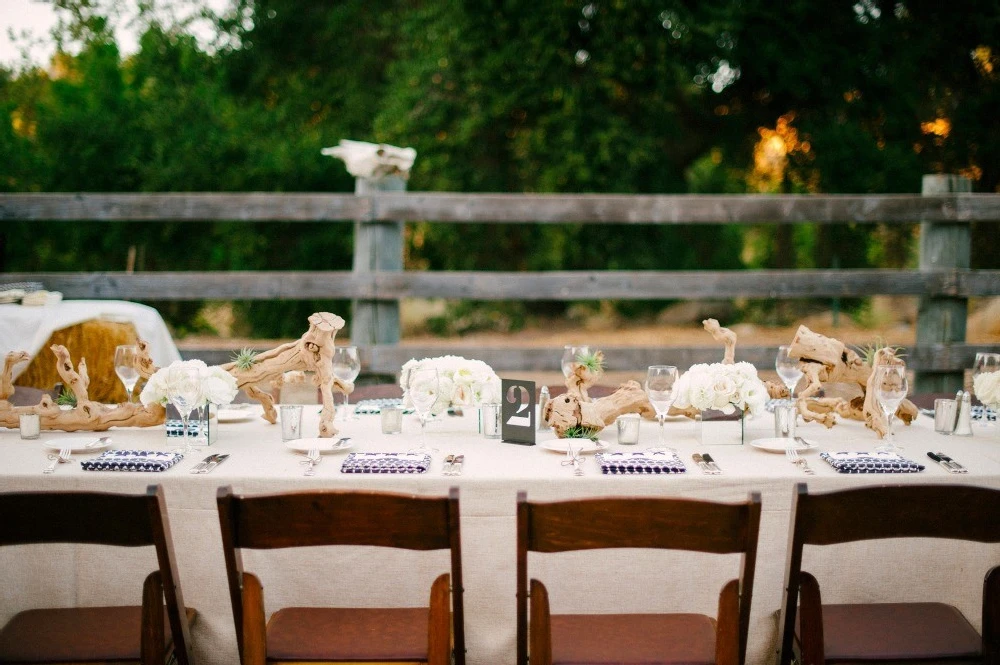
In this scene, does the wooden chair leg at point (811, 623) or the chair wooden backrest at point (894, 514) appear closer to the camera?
the chair wooden backrest at point (894, 514)

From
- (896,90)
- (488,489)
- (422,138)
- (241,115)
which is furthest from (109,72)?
(488,489)

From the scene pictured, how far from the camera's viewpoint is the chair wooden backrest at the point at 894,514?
82.2 inches

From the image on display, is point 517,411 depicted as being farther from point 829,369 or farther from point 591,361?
point 829,369

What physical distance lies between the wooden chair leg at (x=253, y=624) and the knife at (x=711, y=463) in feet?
3.92

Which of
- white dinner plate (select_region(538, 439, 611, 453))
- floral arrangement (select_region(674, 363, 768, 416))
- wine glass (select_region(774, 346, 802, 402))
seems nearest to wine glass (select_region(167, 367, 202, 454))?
white dinner plate (select_region(538, 439, 611, 453))

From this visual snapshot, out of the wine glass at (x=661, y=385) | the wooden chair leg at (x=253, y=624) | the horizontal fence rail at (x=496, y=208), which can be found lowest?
the wooden chair leg at (x=253, y=624)

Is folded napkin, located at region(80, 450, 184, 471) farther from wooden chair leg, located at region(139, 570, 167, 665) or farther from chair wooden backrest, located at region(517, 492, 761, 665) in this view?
chair wooden backrest, located at region(517, 492, 761, 665)

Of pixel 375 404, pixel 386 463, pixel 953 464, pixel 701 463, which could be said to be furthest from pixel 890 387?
pixel 375 404

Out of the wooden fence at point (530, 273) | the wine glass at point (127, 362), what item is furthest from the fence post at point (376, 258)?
the wine glass at point (127, 362)

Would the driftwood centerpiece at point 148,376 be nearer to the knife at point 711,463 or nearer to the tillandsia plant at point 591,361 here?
the tillandsia plant at point 591,361

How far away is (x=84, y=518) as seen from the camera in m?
2.06

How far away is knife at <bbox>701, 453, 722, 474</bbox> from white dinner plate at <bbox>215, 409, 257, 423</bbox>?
5.22ft

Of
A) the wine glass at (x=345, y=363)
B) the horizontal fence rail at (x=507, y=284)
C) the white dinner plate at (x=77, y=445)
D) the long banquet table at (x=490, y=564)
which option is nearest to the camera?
the long banquet table at (x=490, y=564)

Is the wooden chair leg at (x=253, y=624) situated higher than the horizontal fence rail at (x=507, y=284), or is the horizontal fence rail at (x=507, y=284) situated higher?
the horizontal fence rail at (x=507, y=284)
